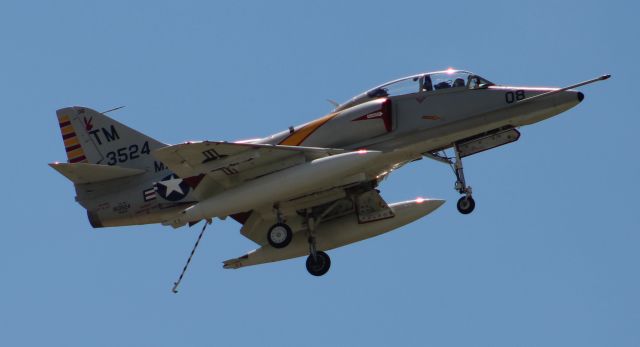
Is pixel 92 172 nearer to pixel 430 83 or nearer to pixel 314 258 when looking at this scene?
pixel 314 258

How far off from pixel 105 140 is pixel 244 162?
374 centimetres

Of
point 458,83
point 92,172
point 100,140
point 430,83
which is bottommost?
point 92,172

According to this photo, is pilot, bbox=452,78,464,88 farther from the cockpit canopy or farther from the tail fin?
the tail fin

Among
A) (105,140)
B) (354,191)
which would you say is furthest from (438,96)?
(105,140)

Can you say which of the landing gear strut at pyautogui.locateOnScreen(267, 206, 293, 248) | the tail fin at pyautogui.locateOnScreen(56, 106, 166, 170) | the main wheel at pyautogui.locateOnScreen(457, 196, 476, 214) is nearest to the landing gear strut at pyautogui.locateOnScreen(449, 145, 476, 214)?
the main wheel at pyautogui.locateOnScreen(457, 196, 476, 214)

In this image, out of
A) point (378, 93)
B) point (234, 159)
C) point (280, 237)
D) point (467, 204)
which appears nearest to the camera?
point (234, 159)

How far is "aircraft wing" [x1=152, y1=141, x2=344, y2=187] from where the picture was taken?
73.4 ft

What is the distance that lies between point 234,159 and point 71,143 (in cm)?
426

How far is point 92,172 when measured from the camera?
947 inches

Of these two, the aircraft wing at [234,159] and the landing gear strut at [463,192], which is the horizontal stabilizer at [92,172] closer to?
the aircraft wing at [234,159]

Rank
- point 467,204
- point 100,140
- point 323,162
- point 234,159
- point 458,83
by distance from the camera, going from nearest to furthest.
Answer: point 323,162, point 234,159, point 467,204, point 458,83, point 100,140

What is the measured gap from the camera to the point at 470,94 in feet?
75.7

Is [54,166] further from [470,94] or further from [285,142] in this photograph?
[470,94]

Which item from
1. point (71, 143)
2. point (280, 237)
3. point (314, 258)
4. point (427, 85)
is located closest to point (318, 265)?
point (314, 258)
